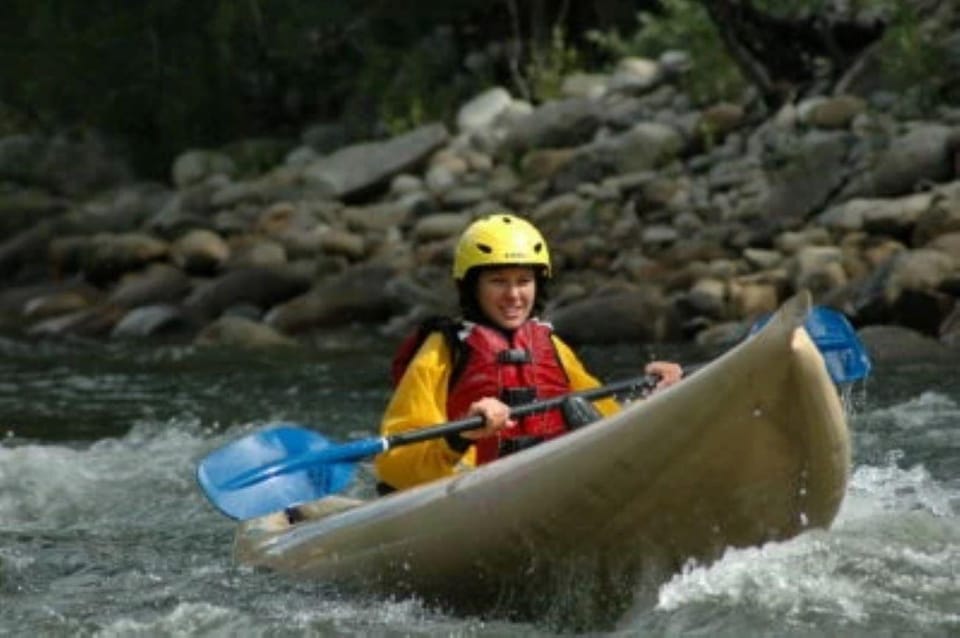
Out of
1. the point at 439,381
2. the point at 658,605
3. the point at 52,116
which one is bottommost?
the point at 658,605

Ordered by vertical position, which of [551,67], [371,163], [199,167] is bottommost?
[371,163]

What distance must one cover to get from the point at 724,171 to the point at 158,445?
724cm

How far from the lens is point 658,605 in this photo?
5051 mm

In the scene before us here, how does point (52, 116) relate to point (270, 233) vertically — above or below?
above

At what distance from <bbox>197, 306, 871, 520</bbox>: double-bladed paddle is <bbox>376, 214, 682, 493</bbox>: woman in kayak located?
16 cm

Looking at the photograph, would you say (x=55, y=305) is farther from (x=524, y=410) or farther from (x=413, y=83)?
(x=524, y=410)

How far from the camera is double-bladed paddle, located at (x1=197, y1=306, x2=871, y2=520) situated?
19.6ft

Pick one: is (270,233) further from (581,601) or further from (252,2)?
(581,601)

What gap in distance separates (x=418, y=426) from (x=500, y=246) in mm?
593

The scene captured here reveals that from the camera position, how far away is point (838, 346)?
6469 millimetres

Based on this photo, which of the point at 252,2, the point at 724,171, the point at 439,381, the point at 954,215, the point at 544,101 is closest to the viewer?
the point at 439,381

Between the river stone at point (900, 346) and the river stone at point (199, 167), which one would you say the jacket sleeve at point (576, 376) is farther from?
the river stone at point (199, 167)

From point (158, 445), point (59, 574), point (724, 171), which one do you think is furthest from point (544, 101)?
point (59, 574)

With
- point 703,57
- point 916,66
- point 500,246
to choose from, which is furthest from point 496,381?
point 703,57
